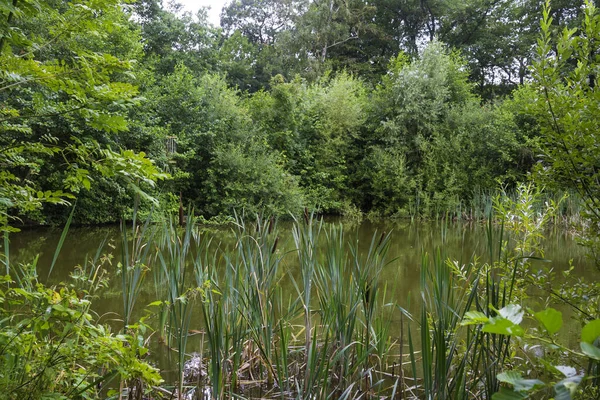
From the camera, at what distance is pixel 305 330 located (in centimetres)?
249

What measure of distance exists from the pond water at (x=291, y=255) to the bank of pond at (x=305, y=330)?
0.06 metres

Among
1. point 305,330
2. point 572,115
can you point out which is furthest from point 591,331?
point 305,330

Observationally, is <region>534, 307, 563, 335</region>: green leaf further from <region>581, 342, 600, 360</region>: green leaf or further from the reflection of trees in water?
the reflection of trees in water

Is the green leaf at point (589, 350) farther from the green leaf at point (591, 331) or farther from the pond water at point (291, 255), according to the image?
the pond water at point (291, 255)

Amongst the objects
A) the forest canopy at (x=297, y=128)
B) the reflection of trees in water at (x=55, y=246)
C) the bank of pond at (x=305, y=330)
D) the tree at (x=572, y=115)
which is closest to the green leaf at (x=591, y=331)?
the bank of pond at (x=305, y=330)

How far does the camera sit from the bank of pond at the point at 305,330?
1251 millimetres

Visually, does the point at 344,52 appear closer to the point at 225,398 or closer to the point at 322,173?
the point at 322,173

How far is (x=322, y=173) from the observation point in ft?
44.3

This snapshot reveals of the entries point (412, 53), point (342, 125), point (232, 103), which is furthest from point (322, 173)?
point (412, 53)

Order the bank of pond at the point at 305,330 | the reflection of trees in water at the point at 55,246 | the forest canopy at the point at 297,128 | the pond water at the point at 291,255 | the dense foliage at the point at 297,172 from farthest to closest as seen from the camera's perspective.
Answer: the forest canopy at the point at 297,128
the reflection of trees in water at the point at 55,246
the pond water at the point at 291,255
the dense foliage at the point at 297,172
the bank of pond at the point at 305,330

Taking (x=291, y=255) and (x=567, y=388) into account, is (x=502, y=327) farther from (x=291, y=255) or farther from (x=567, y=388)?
(x=291, y=255)

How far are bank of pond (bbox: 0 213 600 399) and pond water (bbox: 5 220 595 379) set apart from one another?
6 cm

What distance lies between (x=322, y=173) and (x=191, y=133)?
4.21 m

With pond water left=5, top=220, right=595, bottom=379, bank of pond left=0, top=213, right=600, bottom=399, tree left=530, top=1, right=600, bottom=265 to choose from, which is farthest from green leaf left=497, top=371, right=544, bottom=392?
pond water left=5, top=220, right=595, bottom=379
